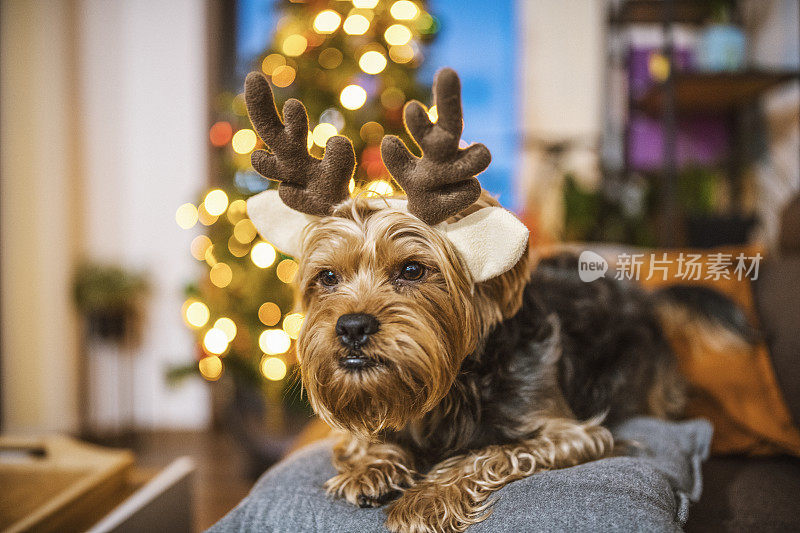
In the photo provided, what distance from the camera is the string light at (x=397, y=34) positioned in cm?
265

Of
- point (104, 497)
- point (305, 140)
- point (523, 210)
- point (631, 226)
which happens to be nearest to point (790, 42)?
point (631, 226)

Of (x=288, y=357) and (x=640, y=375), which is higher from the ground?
(x=640, y=375)

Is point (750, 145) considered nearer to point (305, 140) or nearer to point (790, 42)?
point (790, 42)

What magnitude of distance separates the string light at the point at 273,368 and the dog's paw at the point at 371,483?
1468 mm

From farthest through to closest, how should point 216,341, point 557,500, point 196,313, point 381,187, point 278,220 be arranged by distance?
point 196,313 < point 216,341 < point 381,187 < point 278,220 < point 557,500

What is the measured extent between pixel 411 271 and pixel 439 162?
0.77 ft

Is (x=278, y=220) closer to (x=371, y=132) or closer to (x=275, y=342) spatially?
(x=275, y=342)

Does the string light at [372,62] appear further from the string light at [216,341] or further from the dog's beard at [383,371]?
the dog's beard at [383,371]

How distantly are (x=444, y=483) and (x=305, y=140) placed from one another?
74 centimetres

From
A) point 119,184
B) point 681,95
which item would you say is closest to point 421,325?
point 681,95

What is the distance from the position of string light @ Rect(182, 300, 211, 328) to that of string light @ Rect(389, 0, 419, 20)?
1.78 meters

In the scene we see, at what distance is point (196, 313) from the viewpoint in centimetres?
275

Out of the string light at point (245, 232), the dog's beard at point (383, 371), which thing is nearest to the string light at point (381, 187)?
the dog's beard at point (383, 371)

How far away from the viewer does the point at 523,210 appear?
14.0 feet
